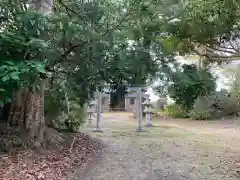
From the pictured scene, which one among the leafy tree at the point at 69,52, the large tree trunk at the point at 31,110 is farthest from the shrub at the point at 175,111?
the large tree trunk at the point at 31,110

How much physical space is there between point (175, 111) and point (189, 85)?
1023 cm

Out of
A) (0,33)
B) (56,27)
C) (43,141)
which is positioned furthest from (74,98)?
(0,33)

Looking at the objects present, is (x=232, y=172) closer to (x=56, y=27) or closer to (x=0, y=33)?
(x=56, y=27)

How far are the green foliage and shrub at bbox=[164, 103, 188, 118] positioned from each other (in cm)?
923

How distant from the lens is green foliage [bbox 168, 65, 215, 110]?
16.6ft

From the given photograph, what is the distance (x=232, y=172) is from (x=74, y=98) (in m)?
3.85

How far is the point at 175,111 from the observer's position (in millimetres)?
15125

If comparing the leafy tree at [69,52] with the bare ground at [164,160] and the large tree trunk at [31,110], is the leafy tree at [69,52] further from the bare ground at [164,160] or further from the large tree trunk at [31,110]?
the bare ground at [164,160]

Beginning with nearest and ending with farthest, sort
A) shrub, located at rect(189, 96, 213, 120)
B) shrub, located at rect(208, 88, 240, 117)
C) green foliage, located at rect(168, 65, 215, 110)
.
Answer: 1. green foliage, located at rect(168, 65, 215, 110)
2. shrub, located at rect(208, 88, 240, 117)
3. shrub, located at rect(189, 96, 213, 120)

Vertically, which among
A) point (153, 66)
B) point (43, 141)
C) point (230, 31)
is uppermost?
point (230, 31)

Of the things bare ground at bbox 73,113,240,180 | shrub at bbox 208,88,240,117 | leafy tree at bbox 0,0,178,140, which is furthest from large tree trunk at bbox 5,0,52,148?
shrub at bbox 208,88,240,117

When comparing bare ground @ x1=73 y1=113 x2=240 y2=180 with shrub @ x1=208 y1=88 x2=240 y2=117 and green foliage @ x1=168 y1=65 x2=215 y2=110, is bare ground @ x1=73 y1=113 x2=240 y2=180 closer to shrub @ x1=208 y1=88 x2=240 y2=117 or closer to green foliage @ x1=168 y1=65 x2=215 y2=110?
green foliage @ x1=168 y1=65 x2=215 y2=110

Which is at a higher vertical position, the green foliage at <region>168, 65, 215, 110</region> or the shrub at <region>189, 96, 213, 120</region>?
the green foliage at <region>168, 65, 215, 110</region>

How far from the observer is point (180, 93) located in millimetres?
5449
